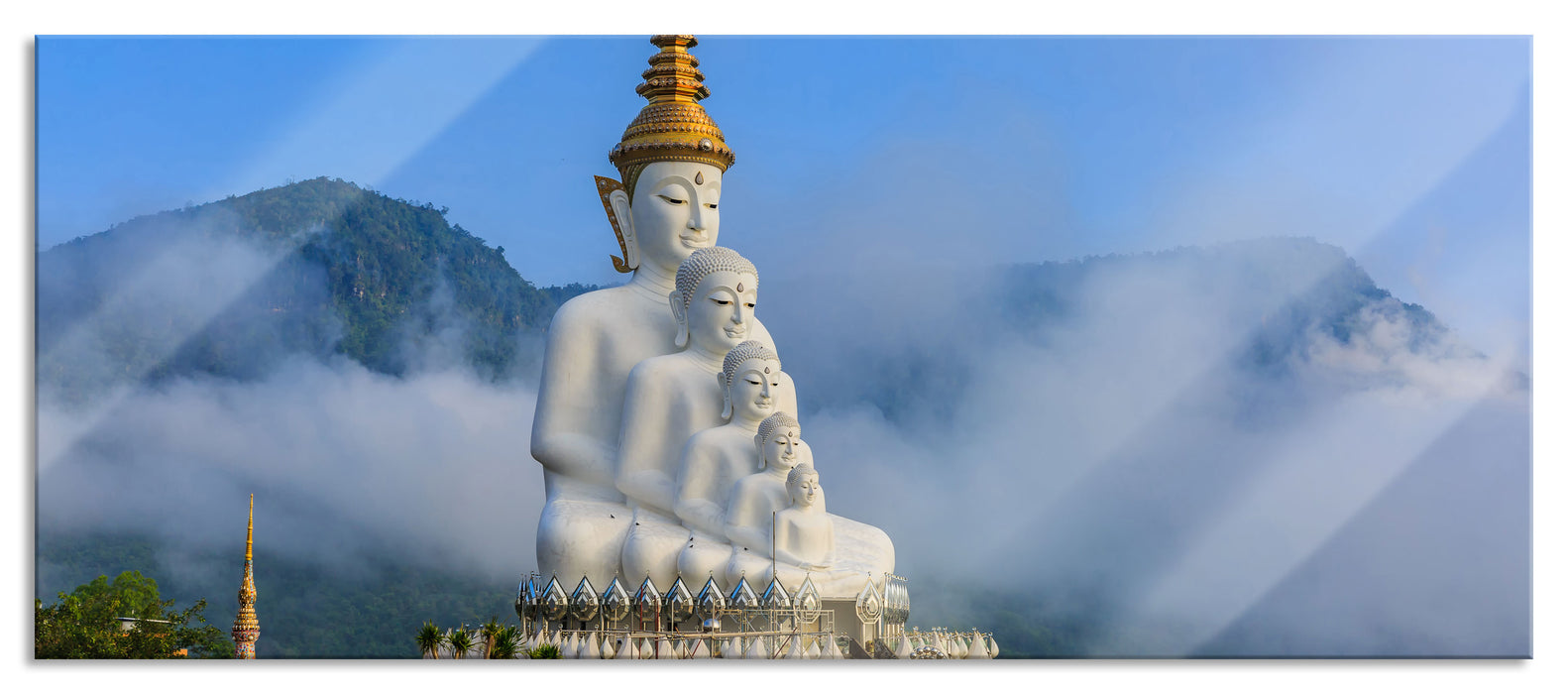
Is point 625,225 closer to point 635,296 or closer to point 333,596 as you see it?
point 635,296

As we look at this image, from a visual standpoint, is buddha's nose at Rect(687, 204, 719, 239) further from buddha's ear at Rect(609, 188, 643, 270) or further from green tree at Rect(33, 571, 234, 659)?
green tree at Rect(33, 571, 234, 659)

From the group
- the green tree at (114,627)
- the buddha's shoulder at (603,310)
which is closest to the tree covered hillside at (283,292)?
the green tree at (114,627)

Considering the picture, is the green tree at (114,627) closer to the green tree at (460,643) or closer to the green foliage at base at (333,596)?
the green foliage at base at (333,596)

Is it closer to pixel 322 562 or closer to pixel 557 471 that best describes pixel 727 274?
pixel 557 471

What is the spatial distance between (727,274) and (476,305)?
10.6m

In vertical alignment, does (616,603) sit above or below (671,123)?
below

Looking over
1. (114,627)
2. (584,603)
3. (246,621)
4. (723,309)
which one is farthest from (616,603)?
(114,627)

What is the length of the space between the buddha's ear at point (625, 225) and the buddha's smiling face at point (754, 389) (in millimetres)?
1652

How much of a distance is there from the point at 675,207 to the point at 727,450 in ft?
6.36

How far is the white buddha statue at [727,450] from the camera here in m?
11.1

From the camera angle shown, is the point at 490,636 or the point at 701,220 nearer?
the point at 490,636

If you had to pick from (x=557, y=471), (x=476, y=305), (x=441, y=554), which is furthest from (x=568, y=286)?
(x=557, y=471)

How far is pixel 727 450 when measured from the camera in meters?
11.3

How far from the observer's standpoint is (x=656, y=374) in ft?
38.3
